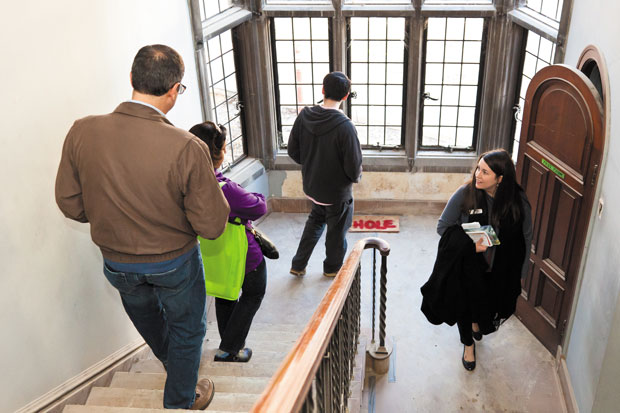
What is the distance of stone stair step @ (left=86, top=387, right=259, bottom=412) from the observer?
9.64 ft

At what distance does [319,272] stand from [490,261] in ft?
6.34

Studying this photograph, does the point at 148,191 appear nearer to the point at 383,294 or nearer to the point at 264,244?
the point at 264,244

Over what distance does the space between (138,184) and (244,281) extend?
1264 mm

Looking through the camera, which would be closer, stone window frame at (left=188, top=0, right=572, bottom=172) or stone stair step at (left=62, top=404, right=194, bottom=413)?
stone stair step at (left=62, top=404, right=194, bottom=413)

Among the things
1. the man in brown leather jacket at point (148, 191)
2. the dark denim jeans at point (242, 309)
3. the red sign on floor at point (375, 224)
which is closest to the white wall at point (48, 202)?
the man in brown leather jacket at point (148, 191)

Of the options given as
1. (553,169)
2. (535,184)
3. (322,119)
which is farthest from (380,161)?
(553,169)

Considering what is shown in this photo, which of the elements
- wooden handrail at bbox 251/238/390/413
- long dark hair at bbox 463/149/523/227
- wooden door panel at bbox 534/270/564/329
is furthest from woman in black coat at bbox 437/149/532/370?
wooden handrail at bbox 251/238/390/413

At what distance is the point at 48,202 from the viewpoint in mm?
2998

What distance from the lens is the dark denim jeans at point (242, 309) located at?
3.47m

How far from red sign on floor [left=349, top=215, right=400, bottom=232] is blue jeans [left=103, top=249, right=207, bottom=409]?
3556 millimetres

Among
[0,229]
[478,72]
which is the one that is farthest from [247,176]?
[0,229]

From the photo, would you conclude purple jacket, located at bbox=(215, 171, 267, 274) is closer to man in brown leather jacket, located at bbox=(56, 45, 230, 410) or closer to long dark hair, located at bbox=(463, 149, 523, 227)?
man in brown leather jacket, located at bbox=(56, 45, 230, 410)

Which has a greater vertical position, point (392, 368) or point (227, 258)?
point (227, 258)

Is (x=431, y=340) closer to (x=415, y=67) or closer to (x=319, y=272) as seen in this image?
(x=319, y=272)
